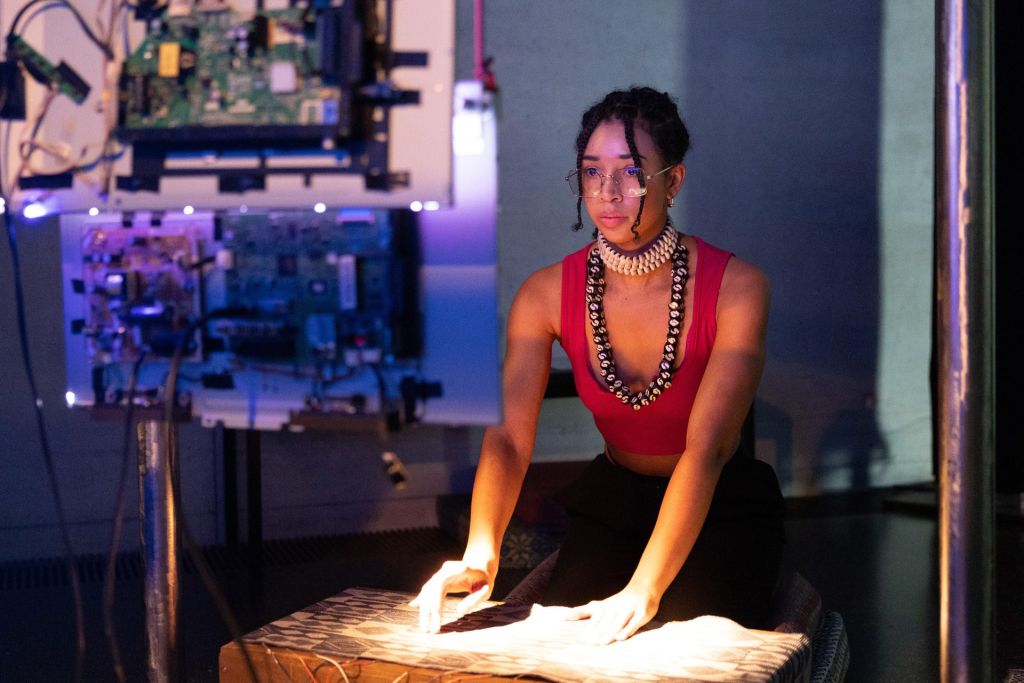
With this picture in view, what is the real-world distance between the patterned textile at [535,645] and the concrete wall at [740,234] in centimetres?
212

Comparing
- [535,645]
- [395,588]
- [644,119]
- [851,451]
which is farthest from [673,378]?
[851,451]

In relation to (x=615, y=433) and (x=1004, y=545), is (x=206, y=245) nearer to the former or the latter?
(x=615, y=433)

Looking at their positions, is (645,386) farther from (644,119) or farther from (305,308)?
(305,308)

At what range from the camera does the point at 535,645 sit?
1452 millimetres

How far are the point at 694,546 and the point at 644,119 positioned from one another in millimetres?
790

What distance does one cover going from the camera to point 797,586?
84.0 inches

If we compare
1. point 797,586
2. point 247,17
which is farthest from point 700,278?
point 247,17

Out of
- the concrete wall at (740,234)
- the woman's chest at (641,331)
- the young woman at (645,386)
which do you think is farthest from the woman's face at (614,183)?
the concrete wall at (740,234)

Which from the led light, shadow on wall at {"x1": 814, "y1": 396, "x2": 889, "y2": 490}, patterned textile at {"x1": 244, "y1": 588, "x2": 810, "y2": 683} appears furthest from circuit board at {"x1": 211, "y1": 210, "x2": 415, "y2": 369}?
shadow on wall at {"x1": 814, "y1": 396, "x2": 889, "y2": 490}

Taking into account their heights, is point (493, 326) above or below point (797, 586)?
above

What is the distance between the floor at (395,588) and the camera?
2.48m

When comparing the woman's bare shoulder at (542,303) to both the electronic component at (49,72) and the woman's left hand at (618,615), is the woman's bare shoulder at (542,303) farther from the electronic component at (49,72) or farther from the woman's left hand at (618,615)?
the electronic component at (49,72)

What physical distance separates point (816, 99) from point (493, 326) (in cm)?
373

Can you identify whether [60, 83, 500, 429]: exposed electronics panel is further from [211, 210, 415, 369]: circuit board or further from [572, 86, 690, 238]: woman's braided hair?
[572, 86, 690, 238]: woman's braided hair
